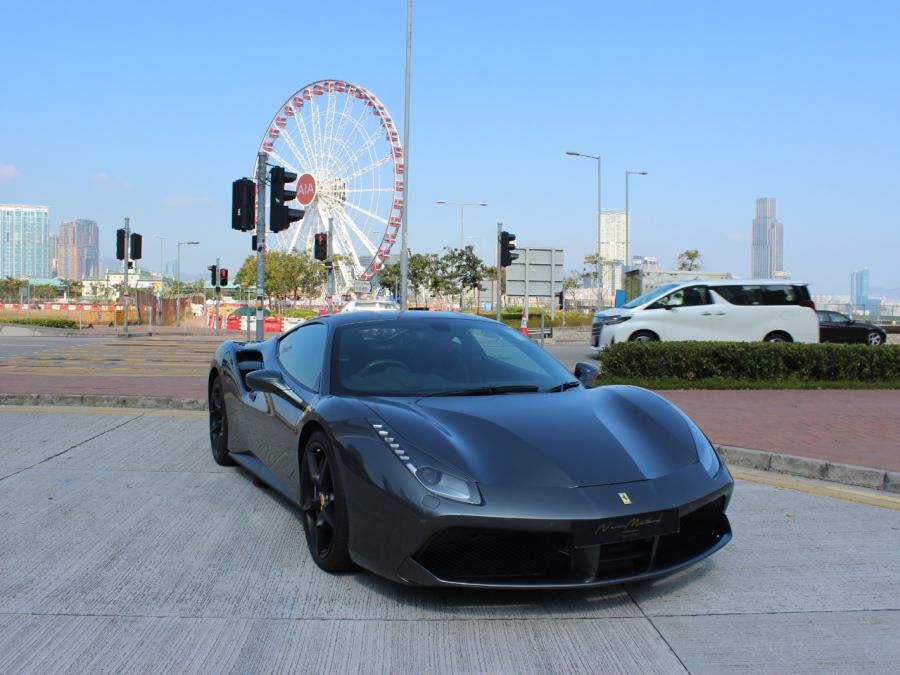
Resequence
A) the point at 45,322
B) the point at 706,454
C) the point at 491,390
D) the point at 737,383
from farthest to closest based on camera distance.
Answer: the point at 45,322 → the point at 737,383 → the point at 491,390 → the point at 706,454

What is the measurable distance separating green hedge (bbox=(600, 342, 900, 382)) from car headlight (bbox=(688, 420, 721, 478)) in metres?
7.88

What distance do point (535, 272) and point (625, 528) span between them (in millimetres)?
16850

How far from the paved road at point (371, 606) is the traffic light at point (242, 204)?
914 cm

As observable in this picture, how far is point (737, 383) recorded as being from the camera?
11.4 metres

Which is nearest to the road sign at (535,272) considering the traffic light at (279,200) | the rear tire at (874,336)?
the traffic light at (279,200)

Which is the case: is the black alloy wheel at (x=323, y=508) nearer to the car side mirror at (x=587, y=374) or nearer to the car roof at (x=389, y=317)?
the car roof at (x=389, y=317)

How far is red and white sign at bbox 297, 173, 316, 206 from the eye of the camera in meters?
50.6

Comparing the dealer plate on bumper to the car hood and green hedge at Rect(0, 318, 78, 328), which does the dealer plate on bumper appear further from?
green hedge at Rect(0, 318, 78, 328)

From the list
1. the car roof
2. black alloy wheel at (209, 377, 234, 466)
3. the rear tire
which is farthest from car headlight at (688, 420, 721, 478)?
the rear tire

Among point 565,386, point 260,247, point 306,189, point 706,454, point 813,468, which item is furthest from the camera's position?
point 306,189

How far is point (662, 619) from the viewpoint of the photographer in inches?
123

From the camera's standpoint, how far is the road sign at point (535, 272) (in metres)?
19.5

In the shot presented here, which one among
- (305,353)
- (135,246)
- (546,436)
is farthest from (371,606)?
(135,246)

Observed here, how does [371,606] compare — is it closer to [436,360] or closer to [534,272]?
[436,360]
